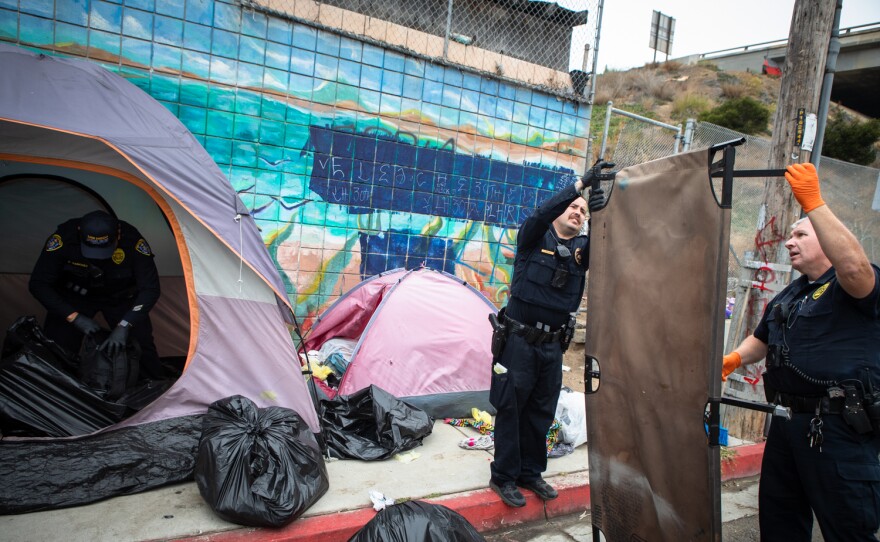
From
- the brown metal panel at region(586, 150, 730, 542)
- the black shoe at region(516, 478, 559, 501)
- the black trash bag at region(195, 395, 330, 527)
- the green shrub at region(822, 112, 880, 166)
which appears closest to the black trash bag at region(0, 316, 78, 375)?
the black trash bag at region(195, 395, 330, 527)

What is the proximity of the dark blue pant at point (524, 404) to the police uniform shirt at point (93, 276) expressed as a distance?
260cm

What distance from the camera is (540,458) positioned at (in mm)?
3549

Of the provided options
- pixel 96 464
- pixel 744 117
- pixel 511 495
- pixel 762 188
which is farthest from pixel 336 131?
pixel 744 117

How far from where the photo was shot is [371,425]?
4020 millimetres

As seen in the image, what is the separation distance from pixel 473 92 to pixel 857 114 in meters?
27.9

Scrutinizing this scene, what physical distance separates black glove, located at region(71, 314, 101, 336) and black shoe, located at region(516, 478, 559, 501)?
119 inches

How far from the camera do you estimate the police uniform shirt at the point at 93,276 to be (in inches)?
149

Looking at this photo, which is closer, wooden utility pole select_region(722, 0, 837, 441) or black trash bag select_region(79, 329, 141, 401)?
black trash bag select_region(79, 329, 141, 401)

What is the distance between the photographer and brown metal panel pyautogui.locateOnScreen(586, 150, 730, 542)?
1.92 m

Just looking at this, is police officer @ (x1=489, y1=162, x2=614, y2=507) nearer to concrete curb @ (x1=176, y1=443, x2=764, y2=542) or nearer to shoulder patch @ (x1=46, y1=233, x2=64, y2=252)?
concrete curb @ (x1=176, y1=443, x2=764, y2=542)

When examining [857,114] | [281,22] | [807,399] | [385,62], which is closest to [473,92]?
[385,62]

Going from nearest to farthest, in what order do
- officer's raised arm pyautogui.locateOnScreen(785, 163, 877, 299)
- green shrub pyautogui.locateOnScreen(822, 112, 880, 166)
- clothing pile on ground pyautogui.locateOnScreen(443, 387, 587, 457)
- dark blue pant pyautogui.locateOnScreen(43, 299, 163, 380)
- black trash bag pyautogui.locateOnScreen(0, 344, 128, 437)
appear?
officer's raised arm pyautogui.locateOnScreen(785, 163, 877, 299), black trash bag pyautogui.locateOnScreen(0, 344, 128, 437), dark blue pant pyautogui.locateOnScreen(43, 299, 163, 380), clothing pile on ground pyautogui.locateOnScreen(443, 387, 587, 457), green shrub pyautogui.locateOnScreen(822, 112, 880, 166)

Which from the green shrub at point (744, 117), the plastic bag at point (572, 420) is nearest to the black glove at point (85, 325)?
the plastic bag at point (572, 420)

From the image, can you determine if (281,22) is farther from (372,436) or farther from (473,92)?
(372,436)
